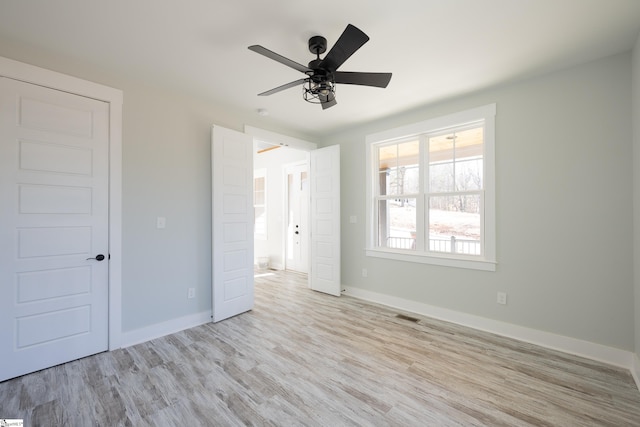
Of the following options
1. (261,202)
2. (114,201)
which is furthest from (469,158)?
(261,202)

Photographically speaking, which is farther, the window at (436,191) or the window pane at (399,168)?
the window pane at (399,168)

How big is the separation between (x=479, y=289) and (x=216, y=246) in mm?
3186

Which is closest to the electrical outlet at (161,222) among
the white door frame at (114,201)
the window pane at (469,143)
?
the white door frame at (114,201)

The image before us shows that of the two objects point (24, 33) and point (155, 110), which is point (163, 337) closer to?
point (155, 110)

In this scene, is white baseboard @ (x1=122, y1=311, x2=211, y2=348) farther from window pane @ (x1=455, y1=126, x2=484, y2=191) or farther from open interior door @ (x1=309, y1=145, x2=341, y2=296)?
window pane @ (x1=455, y1=126, x2=484, y2=191)

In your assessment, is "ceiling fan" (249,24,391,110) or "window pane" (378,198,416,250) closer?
"ceiling fan" (249,24,391,110)

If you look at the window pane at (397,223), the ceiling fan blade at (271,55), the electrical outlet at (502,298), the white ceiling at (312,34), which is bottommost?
the electrical outlet at (502,298)

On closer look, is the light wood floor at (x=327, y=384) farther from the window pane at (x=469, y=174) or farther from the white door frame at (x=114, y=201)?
the window pane at (x=469, y=174)

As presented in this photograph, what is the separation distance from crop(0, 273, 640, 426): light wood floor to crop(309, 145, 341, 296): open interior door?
142 cm

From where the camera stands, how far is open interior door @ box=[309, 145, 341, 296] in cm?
436

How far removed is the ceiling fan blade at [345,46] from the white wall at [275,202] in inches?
160

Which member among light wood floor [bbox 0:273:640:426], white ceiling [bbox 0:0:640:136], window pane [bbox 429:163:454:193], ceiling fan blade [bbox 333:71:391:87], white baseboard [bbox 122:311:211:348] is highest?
white ceiling [bbox 0:0:640:136]

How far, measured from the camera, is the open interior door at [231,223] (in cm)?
331

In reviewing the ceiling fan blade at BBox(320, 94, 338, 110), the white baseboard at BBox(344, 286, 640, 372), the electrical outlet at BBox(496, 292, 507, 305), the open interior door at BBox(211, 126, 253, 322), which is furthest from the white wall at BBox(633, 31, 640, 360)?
the open interior door at BBox(211, 126, 253, 322)
